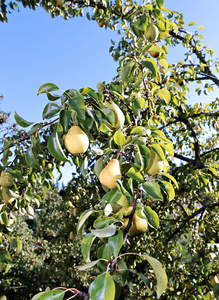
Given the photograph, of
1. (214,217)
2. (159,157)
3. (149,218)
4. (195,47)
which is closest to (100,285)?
(149,218)

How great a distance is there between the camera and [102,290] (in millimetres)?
462

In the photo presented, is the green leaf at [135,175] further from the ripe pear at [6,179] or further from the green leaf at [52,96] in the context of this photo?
the ripe pear at [6,179]

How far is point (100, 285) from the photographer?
47 cm

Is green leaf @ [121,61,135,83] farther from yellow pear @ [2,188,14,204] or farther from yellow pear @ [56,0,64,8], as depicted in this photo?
yellow pear @ [56,0,64,8]

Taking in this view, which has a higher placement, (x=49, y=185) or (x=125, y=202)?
(x=49, y=185)

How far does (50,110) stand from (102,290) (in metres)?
0.44

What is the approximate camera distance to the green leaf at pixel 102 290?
46 cm

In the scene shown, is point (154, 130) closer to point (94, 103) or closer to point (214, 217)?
point (94, 103)

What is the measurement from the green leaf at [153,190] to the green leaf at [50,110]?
0.31 meters

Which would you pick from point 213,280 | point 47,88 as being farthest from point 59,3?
point 213,280

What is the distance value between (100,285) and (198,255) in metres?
1.89

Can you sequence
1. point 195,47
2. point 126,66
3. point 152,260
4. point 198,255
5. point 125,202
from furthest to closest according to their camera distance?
point 195,47
point 198,255
point 126,66
point 125,202
point 152,260

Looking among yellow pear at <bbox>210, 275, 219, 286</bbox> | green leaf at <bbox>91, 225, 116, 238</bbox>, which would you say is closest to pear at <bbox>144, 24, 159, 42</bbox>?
green leaf at <bbox>91, 225, 116, 238</bbox>

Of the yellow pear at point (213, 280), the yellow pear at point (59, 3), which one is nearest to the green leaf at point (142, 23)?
the yellow pear at point (213, 280)
